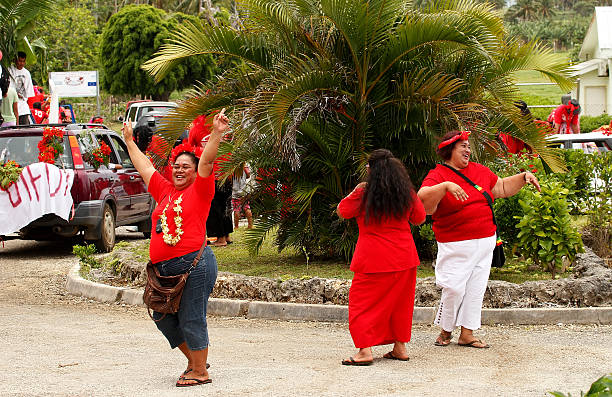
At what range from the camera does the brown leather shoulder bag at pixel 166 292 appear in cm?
603

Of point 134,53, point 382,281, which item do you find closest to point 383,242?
point 382,281

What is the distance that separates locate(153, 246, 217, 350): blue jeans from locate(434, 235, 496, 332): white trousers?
221 cm

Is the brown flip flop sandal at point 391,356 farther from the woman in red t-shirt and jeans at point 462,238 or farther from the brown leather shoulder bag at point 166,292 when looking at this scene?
the brown leather shoulder bag at point 166,292

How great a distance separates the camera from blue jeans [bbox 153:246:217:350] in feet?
20.0

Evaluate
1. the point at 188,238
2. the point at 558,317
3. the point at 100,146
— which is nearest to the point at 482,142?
the point at 558,317

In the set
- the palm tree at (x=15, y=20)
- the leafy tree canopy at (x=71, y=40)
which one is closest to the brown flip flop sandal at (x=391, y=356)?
the palm tree at (x=15, y=20)

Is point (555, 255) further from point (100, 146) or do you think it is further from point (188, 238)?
point (100, 146)

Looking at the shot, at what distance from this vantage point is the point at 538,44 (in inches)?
Answer: 449

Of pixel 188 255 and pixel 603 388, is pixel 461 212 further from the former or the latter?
pixel 603 388

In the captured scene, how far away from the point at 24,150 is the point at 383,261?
26.1 ft

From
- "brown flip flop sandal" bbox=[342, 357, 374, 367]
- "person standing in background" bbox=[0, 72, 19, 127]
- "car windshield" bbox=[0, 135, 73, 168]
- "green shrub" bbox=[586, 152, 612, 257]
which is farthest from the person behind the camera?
"person standing in background" bbox=[0, 72, 19, 127]

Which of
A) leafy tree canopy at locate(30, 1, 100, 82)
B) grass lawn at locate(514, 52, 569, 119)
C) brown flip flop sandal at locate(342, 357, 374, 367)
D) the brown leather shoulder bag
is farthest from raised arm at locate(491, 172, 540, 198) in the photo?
leafy tree canopy at locate(30, 1, 100, 82)

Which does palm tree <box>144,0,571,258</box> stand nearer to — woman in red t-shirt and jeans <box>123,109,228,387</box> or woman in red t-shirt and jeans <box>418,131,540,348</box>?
woman in red t-shirt and jeans <box>418,131,540,348</box>

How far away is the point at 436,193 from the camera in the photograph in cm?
719
